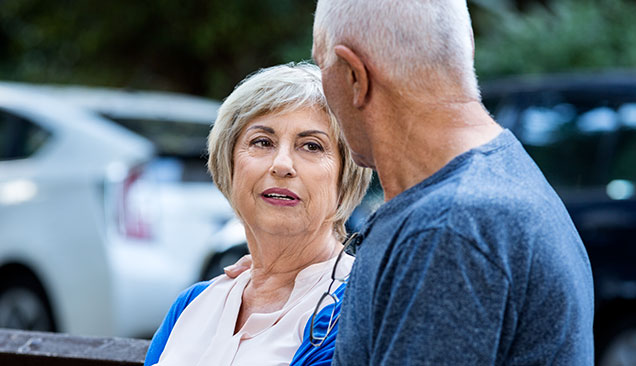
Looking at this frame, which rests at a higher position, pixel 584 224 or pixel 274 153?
pixel 274 153

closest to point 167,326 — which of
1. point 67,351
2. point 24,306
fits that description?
point 67,351

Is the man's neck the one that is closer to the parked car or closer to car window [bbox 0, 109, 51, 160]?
the parked car

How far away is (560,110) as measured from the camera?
539 cm

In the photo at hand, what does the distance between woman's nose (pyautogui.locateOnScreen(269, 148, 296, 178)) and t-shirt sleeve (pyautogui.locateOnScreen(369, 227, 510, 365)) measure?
973 millimetres

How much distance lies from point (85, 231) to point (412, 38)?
13.0 feet

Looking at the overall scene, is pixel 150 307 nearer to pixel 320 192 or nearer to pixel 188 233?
pixel 188 233

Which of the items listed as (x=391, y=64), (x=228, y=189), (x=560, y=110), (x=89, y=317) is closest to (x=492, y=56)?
(x=560, y=110)

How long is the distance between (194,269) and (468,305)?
442 centimetres

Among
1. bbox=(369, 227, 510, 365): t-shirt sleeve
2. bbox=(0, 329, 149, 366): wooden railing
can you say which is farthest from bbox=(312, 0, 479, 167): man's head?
bbox=(0, 329, 149, 366): wooden railing

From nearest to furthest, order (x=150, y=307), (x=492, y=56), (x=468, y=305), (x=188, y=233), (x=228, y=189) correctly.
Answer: (x=468, y=305) → (x=228, y=189) → (x=150, y=307) → (x=188, y=233) → (x=492, y=56)

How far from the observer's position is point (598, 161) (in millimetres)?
5145

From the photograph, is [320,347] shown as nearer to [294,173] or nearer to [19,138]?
[294,173]

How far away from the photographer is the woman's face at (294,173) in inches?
92.5

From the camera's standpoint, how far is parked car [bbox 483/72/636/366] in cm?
491
